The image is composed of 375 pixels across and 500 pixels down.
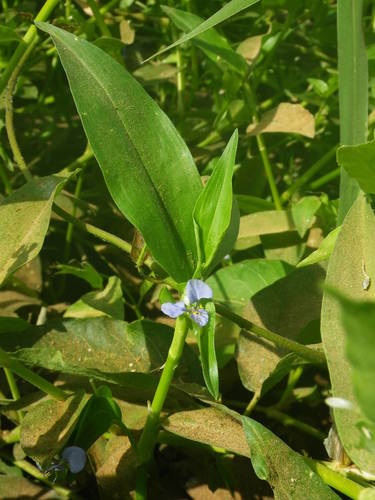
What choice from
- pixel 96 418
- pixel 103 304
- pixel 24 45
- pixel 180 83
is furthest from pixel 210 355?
pixel 180 83

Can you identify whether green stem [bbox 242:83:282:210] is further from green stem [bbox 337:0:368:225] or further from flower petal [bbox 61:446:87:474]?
flower petal [bbox 61:446:87:474]

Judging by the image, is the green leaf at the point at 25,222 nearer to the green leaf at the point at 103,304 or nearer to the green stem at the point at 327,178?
the green leaf at the point at 103,304

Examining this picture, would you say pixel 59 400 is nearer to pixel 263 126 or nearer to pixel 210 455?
pixel 210 455

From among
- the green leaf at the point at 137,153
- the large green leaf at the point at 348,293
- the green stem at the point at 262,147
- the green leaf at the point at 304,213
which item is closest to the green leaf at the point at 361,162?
the large green leaf at the point at 348,293

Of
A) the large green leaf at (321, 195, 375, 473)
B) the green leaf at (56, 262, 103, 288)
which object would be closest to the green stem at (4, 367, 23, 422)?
the green leaf at (56, 262, 103, 288)

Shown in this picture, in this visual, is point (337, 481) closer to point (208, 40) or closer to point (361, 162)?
point (361, 162)

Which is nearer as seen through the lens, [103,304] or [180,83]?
[103,304]

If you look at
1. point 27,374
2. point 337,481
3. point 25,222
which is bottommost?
point 337,481
